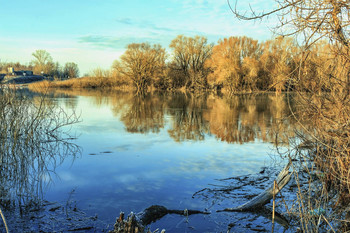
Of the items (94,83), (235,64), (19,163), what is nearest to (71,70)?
(94,83)

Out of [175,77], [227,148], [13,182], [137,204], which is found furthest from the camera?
[175,77]

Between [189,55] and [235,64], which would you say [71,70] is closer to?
[189,55]

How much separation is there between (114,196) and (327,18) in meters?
4.67

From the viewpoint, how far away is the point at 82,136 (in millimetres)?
11570

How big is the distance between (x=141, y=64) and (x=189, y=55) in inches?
437

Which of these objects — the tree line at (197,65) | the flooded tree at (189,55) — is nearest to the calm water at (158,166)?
the tree line at (197,65)

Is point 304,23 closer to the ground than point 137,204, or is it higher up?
higher up

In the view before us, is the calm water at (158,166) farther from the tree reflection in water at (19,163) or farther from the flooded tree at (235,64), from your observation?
the flooded tree at (235,64)

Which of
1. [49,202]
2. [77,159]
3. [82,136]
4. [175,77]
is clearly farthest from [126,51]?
[49,202]

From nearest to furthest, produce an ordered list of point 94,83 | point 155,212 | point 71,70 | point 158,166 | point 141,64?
point 155,212
point 158,166
point 141,64
point 94,83
point 71,70

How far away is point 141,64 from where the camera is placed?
159ft

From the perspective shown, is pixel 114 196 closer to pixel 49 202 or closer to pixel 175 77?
pixel 49 202

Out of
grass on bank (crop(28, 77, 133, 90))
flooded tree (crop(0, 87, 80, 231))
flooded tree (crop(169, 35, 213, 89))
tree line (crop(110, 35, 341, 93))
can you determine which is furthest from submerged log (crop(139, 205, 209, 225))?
grass on bank (crop(28, 77, 133, 90))

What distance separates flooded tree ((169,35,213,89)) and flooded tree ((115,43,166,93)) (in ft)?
15.4
